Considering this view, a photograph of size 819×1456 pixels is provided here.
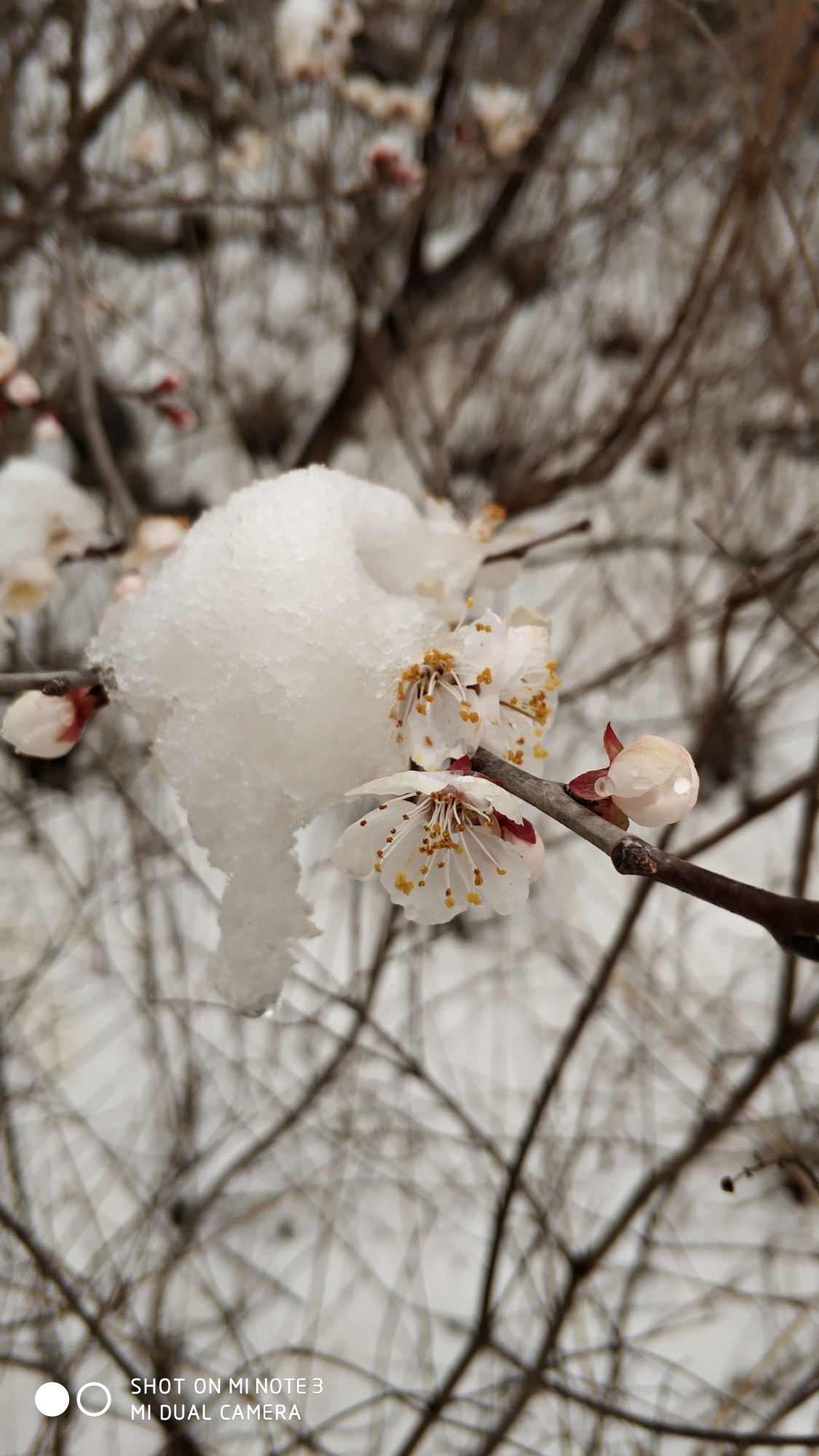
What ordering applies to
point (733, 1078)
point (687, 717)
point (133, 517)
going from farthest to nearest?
1. point (687, 717)
2. point (733, 1078)
3. point (133, 517)

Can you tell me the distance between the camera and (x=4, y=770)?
5.94 feet

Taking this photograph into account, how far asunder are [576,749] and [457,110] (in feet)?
4.80

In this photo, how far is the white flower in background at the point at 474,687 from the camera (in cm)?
50

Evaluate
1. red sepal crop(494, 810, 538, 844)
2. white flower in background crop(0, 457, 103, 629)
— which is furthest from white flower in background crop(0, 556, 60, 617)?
red sepal crop(494, 810, 538, 844)

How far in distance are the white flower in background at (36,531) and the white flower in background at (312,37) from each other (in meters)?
1.26

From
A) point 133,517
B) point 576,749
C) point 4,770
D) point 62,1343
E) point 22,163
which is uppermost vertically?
point 22,163

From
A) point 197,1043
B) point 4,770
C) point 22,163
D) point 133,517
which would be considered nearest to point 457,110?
point 22,163

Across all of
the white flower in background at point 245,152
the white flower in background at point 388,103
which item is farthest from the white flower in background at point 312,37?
the white flower in background at point 245,152

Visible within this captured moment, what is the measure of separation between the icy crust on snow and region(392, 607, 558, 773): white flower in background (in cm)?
2

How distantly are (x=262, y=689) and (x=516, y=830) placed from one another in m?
0.19

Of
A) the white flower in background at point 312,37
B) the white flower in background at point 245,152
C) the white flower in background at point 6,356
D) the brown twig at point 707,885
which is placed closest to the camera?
the brown twig at point 707,885

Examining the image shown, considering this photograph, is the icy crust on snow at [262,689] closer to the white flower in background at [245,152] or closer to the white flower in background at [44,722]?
the white flower in background at [44,722]

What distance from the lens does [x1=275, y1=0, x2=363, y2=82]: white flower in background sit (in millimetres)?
1609

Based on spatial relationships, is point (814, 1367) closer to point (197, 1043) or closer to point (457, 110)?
point (197, 1043)
